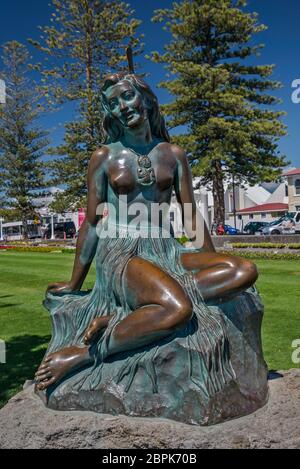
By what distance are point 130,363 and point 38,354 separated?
123 inches

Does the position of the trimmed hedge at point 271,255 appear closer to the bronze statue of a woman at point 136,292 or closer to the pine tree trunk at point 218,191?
the pine tree trunk at point 218,191

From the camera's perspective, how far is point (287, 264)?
547 inches

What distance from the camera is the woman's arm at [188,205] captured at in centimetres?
337

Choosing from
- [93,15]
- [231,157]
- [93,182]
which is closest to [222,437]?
[93,182]

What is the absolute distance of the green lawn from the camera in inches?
201

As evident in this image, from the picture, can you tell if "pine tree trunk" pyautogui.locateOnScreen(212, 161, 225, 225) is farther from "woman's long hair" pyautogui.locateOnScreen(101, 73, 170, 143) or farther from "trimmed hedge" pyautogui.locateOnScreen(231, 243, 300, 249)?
"woman's long hair" pyautogui.locateOnScreen(101, 73, 170, 143)

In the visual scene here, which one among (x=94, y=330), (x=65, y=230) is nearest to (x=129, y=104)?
(x=94, y=330)

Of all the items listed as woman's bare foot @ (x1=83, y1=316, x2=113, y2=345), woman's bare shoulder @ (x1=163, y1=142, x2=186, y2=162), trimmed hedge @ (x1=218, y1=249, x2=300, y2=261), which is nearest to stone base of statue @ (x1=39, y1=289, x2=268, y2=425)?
woman's bare foot @ (x1=83, y1=316, x2=113, y2=345)

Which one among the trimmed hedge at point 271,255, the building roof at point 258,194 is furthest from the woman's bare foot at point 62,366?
the building roof at point 258,194

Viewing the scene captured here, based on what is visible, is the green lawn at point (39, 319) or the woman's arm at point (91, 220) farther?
the green lawn at point (39, 319)

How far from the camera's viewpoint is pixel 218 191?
2409cm

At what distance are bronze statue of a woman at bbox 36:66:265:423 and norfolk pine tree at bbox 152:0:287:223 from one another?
19.0 meters

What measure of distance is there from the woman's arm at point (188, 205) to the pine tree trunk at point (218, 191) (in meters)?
20.3

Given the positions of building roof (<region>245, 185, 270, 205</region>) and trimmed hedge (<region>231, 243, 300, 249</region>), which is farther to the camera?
building roof (<region>245, 185, 270, 205</region>)
